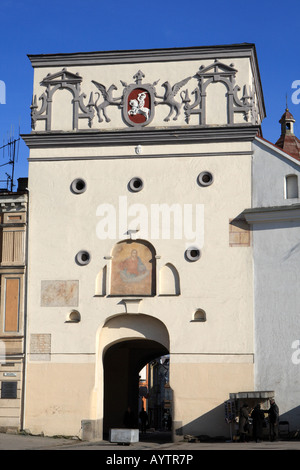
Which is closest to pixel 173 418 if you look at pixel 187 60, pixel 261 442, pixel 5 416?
pixel 261 442

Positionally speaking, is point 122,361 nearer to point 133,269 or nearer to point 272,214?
point 133,269

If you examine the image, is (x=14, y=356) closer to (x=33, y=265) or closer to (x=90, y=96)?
(x=33, y=265)

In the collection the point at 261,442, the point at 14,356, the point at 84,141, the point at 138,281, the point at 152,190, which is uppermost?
the point at 84,141

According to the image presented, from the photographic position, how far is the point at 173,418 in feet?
78.9

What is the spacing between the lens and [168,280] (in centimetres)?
2480

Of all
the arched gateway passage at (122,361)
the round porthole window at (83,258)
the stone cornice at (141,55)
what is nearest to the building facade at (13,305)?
the round porthole window at (83,258)

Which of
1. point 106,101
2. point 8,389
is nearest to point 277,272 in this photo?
point 106,101

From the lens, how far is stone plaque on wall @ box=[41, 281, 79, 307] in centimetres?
2503

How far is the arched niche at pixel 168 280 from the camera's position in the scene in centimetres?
2472

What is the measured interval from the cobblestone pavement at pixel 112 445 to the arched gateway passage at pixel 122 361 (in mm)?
3191

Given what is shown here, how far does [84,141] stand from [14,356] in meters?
6.89

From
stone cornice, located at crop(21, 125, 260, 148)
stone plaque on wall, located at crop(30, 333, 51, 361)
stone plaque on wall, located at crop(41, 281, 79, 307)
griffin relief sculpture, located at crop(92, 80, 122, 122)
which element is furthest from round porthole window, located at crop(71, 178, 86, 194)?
stone plaque on wall, located at crop(30, 333, 51, 361)

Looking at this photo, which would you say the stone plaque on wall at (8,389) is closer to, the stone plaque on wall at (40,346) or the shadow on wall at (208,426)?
the stone plaque on wall at (40,346)

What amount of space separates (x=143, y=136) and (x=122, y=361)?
8805mm
